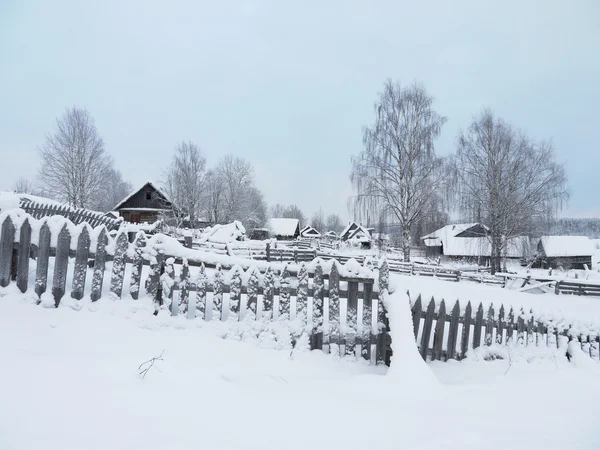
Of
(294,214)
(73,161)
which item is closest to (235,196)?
(73,161)

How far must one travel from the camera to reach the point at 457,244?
43.7 meters

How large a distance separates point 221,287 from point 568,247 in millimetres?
49173

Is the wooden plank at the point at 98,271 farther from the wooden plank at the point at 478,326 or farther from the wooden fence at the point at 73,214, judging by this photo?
the wooden fence at the point at 73,214

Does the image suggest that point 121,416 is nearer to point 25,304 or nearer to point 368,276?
point 25,304

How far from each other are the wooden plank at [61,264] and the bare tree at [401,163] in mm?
19715

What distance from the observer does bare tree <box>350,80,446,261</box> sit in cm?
2098

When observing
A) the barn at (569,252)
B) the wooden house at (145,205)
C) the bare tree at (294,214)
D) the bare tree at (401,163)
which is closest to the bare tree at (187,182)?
the wooden house at (145,205)

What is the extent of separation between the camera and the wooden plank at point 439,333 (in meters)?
4.39

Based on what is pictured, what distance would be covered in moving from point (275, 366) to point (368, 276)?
161 cm

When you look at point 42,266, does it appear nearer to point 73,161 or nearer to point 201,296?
point 201,296

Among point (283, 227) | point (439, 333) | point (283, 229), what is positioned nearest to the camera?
point (439, 333)

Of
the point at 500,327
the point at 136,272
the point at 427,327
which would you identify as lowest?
the point at 500,327

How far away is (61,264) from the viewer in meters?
3.85

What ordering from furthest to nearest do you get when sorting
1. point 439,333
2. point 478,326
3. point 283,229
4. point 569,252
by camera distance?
point 283,229 → point 569,252 → point 478,326 → point 439,333
